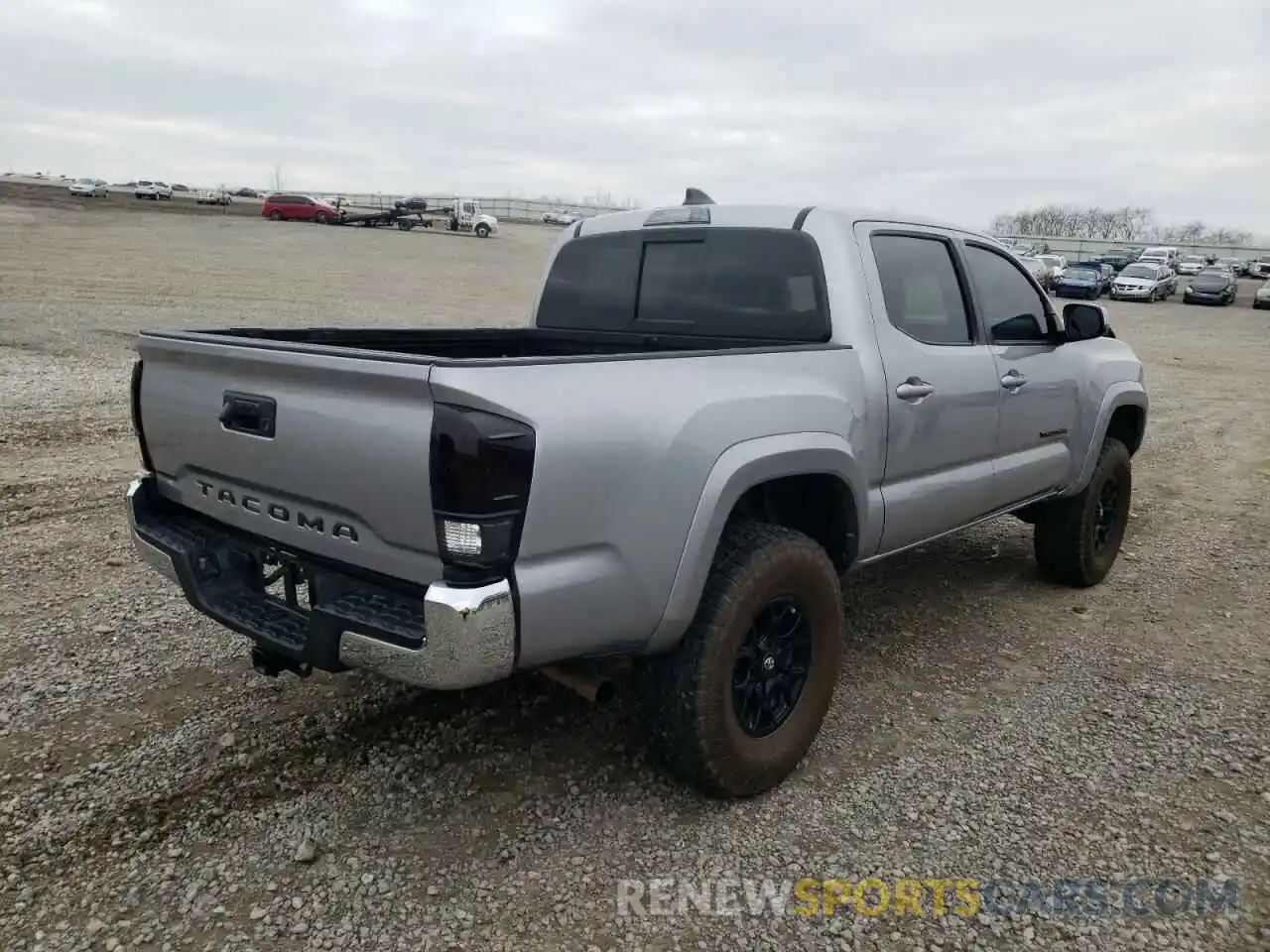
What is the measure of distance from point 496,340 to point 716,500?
2082mm

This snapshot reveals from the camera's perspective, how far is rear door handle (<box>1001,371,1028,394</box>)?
4078 millimetres

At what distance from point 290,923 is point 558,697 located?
4.72ft

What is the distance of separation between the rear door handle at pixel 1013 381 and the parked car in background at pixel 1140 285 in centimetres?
3703

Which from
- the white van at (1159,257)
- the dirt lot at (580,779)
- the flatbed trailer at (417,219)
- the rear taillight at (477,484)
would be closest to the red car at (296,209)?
the flatbed trailer at (417,219)

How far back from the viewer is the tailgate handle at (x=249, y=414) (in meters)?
2.53

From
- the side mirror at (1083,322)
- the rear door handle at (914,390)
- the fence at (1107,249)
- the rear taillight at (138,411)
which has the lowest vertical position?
the rear taillight at (138,411)

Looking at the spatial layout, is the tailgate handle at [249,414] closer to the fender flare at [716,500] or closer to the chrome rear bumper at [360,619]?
the chrome rear bumper at [360,619]

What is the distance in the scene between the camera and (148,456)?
3115 millimetres

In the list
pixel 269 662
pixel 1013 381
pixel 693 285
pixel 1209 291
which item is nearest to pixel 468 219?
pixel 1209 291

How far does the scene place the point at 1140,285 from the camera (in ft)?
118

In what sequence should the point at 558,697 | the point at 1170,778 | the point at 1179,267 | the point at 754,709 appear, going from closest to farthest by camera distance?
1. the point at 754,709
2. the point at 1170,778
3. the point at 558,697
4. the point at 1179,267

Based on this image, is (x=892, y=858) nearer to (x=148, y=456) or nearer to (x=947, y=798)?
(x=947, y=798)

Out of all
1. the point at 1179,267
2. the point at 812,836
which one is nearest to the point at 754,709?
the point at 812,836

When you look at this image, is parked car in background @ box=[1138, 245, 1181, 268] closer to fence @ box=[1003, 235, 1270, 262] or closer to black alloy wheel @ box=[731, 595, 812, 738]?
fence @ box=[1003, 235, 1270, 262]
